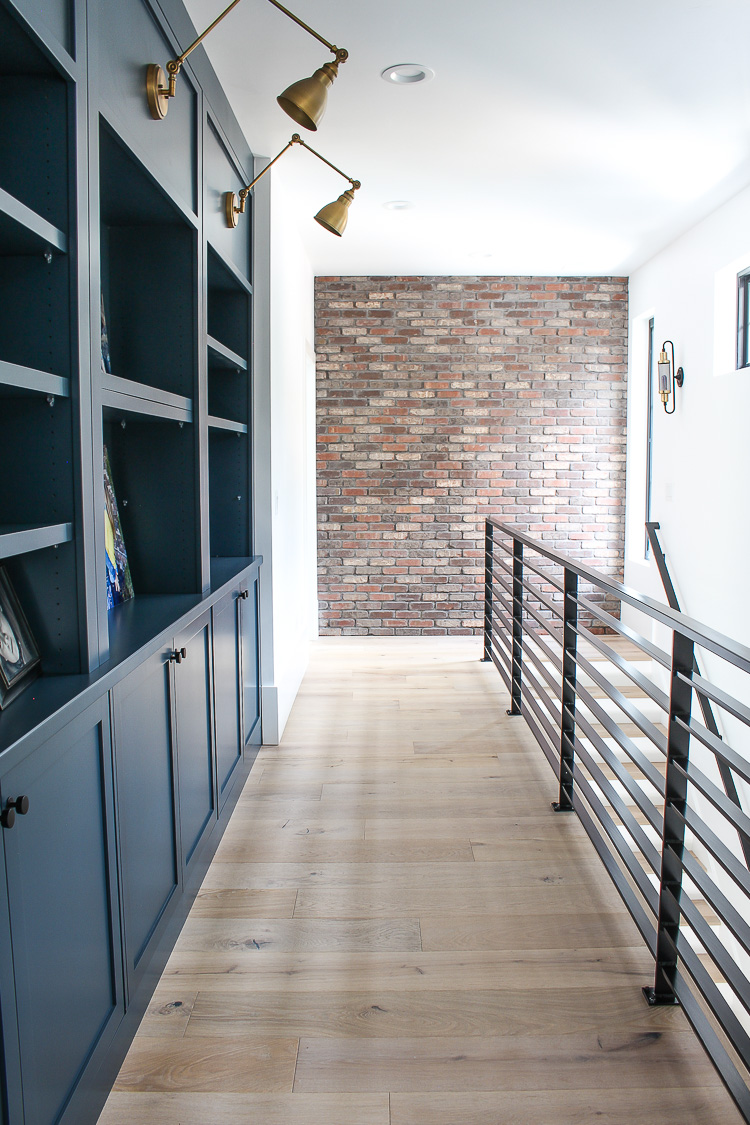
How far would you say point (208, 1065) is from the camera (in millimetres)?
1620

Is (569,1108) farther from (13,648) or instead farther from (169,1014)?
(13,648)

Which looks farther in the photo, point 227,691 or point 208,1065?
point 227,691

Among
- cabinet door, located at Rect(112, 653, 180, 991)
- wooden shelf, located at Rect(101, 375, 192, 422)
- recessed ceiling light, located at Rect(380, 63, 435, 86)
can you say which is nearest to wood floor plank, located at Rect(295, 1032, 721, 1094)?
cabinet door, located at Rect(112, 653, 180, 991)

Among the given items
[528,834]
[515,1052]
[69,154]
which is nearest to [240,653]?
[528,834]

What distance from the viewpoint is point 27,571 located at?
4.91ft

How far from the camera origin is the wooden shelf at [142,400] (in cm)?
169

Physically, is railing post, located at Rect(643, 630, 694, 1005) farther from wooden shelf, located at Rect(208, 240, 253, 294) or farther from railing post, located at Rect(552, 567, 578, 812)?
wooden shelf, located at Rect(208, 240, 253, 294)

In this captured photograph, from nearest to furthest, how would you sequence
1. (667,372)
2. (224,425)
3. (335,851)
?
1. (335,851)
2. (224,425)
3. (667,372)

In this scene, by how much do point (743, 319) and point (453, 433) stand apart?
2.13m

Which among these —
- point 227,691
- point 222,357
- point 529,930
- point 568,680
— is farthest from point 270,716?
point 529,930

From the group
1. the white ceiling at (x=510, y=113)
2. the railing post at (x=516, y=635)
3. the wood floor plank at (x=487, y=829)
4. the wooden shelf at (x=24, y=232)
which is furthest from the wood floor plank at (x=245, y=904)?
the white ceiling at (x=510, y=113)

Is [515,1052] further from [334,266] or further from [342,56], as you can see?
[334,266]

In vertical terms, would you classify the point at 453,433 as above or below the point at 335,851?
above

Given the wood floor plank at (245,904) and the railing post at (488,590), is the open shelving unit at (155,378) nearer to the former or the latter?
the wood floor plank at (245,904)
